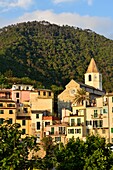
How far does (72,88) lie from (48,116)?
1201 cm

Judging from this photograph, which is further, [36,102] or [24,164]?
[36,102]

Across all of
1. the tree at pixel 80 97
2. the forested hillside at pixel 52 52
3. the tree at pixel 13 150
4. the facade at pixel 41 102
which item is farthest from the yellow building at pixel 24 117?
the forested hillside at pixel 52 52

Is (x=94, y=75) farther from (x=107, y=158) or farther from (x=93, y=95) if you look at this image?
(x=107, y=158)

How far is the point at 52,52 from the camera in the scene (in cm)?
14975

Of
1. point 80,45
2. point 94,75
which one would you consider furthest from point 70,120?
point 80,45

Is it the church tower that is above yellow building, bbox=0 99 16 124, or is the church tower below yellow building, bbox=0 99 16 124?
above

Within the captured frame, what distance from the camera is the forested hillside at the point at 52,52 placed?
4833 inches

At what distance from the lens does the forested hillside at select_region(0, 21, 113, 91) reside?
403 ft

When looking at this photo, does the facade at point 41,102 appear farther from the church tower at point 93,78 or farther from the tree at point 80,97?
the church tower at point 93,78

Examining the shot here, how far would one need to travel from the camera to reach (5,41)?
15375cm

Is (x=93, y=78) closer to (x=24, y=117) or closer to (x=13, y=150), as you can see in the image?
(x=24, y=117)

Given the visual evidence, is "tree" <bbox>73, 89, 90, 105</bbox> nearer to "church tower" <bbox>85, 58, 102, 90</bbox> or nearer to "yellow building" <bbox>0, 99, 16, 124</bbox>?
"yellow building" <bbox>0, 99, 16, 124</bbox>

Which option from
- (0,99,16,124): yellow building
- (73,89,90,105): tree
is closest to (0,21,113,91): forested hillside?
(73,89,90,105): tree

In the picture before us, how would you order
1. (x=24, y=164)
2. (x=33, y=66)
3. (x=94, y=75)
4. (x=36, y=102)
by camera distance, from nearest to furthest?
(x=24, y=164)
(x=36, y=102)
(x=94, y=75)
(x=33, y=66)
